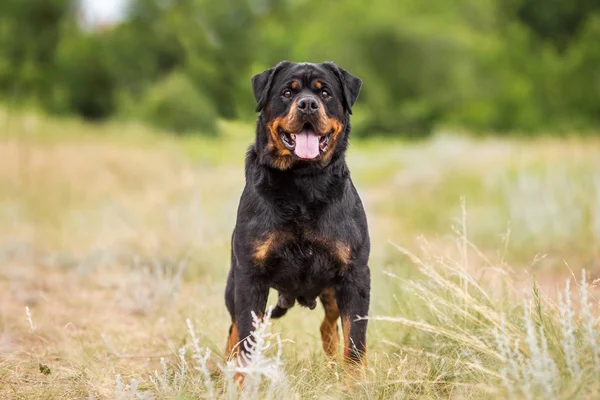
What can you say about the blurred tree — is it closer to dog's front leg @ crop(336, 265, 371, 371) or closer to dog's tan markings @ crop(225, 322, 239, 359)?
dog's tan markings @ crop(225, 322, 239, 359)

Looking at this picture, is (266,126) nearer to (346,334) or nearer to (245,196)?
(245,196)

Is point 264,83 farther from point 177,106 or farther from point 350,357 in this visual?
point 177,106

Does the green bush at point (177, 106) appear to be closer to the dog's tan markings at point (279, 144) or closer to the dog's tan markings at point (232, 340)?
the dog's tan markings at point (232, 340)

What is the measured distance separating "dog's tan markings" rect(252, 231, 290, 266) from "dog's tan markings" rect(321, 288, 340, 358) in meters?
0.55

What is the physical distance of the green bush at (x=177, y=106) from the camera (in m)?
14.4

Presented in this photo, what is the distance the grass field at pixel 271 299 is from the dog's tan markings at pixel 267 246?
0.53 metres

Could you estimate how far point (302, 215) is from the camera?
3.61m

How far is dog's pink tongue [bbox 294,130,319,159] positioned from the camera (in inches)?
143

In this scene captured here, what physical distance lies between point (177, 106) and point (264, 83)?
42.4 ft

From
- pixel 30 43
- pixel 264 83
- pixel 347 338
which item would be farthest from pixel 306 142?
pixel 30 43

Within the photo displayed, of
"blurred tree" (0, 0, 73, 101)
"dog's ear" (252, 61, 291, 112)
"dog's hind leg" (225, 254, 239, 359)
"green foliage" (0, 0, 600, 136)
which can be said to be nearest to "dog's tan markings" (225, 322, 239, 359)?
"dog's hind leg" (225, 254, 239, 359)

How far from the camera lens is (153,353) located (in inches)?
176

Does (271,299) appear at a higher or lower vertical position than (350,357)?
lower

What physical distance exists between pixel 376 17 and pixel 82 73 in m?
11.4
